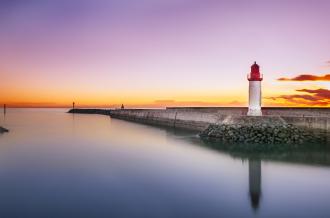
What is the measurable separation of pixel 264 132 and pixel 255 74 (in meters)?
2.83

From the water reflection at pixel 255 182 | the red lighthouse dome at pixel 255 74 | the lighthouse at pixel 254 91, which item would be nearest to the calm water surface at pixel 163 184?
the water reflection at pixel 255 182

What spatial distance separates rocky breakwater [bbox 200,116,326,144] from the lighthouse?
0.91 m

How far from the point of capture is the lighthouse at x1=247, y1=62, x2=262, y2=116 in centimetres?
1524

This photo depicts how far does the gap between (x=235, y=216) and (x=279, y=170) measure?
441 cm

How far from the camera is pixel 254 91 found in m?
15.3

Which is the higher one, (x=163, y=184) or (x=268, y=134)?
(x=268, y=134)

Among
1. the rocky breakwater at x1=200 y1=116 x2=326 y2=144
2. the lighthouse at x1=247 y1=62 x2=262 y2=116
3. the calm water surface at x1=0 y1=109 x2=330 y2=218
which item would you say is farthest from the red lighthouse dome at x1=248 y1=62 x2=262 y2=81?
the calm water surface at x1=0 y1=109 x2=330 y2=218

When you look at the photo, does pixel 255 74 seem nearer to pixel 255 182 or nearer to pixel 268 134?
pixel 268 134

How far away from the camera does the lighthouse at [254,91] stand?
600 inches

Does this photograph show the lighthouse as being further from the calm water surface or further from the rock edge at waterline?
the calm water surface

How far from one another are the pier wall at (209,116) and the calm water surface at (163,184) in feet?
8.86

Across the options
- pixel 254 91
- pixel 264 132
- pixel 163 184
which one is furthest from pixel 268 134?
pixel 163 184

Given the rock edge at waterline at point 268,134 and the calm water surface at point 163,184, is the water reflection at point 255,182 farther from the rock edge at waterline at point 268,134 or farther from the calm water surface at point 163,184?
the rock edge at waterline at point 268,134

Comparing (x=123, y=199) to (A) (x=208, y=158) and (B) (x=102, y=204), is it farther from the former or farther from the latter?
(A) (x=208, y=158)
